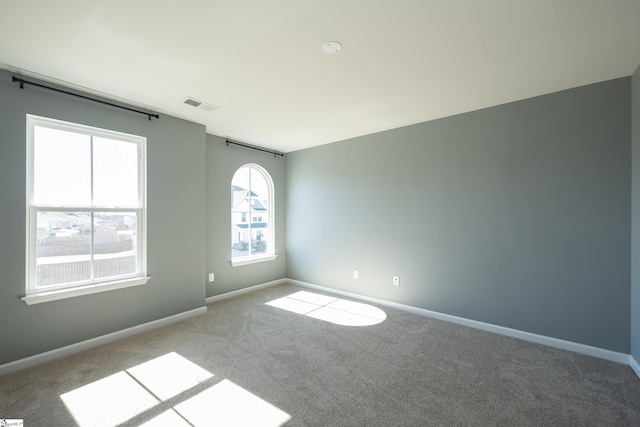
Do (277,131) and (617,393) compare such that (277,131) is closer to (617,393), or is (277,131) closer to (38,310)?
(38,310)

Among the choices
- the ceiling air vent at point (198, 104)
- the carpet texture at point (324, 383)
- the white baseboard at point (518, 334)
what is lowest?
the carpet texture at point (324, 383)

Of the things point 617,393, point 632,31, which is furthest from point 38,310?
point 632,31

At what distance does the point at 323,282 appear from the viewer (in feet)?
15.6

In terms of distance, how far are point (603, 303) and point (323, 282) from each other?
11.1 feet

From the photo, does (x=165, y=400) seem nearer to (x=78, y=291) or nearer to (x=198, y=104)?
(x=78, y=291)

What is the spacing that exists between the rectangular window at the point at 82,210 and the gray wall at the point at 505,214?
277 centimetres

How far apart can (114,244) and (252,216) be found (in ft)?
7.00

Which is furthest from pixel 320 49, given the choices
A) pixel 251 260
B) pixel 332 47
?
pixel 251 260

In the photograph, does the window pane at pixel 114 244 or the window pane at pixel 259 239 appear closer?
the window pane at pixel 114 244

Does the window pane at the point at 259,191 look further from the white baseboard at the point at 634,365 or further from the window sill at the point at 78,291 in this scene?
the white baseboard at the point at 634,365

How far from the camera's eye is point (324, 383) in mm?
2184

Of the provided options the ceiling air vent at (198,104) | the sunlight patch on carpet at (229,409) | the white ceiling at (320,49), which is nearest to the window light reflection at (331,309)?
the sunlight patch on carpet at (229,409)

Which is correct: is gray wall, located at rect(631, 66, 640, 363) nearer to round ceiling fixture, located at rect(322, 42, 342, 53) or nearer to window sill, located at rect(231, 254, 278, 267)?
round ceiling fixture, located at rect(322, 42, 342, 53)

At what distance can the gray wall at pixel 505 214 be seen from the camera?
8.33 feet
